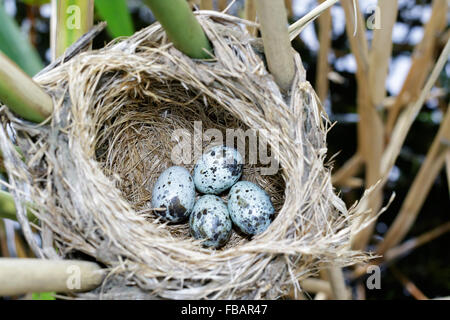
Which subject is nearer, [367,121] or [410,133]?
[367,121]

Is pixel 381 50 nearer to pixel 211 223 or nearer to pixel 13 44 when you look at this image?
pixel 211 223

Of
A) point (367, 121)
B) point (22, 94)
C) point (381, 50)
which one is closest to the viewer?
point (22, 94)

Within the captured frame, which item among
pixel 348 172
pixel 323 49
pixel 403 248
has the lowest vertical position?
pixel 403 248

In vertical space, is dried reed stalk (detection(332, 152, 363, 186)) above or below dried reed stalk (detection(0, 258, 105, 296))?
above

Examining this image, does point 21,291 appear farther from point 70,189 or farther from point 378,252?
point 378,252

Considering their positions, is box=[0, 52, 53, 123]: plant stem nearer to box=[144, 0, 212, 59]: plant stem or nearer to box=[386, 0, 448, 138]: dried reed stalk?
box=[144, 0, 212, 59]: plant stem

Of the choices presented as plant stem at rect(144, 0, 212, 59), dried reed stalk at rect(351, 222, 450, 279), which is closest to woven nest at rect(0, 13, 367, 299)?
plant stem at rect(144, 0, 212, 59)

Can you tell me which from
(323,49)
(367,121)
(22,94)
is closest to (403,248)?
(367,121)
